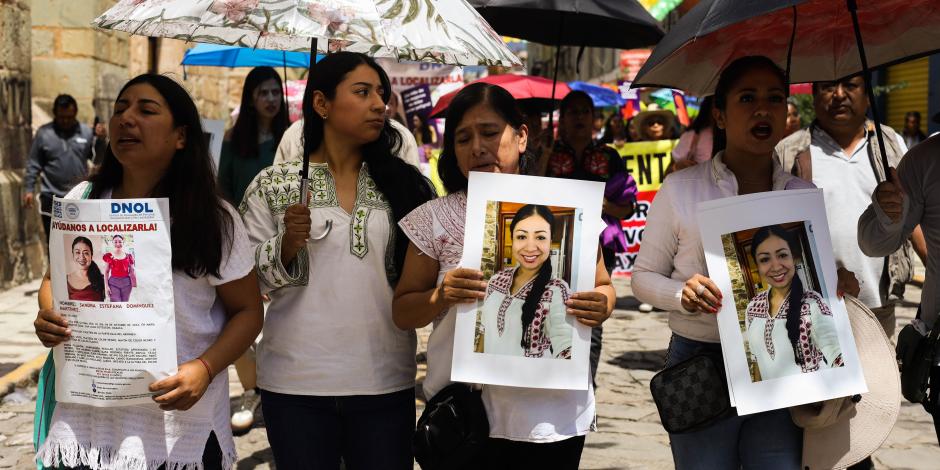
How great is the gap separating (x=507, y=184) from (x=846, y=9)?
147 centimetres

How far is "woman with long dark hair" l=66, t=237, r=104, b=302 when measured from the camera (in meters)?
2.85

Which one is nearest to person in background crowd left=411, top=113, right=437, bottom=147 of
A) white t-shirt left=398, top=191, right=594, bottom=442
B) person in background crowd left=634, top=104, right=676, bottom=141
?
person in background crowd left=634, top=104, right=676, bottom=141

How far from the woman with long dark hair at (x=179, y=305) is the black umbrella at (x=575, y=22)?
7.97 feet

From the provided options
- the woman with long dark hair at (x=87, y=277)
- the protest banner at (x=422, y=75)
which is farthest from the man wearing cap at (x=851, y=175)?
the protest banner at (x=422, y=75)

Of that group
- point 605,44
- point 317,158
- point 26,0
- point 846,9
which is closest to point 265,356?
point 317,158

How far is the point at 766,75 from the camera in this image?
10.4 ft

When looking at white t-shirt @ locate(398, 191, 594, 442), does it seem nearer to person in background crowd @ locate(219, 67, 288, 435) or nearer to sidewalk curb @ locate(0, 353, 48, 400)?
person in background crowd @ locate(219, 67, 288, 435)

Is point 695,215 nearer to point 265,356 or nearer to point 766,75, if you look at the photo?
point 766,75

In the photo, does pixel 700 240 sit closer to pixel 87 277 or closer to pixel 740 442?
pixel 740 442

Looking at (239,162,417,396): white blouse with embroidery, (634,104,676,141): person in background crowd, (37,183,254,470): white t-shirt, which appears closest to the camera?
(37,183,254,470): white t-shirt

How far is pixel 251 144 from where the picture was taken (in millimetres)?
5977

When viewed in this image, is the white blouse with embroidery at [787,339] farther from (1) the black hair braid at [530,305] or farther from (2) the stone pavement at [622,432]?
(2) the stone pavement at [622,432]

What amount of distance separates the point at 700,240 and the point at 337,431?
124 centimetres

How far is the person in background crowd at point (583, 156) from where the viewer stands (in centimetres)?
661
